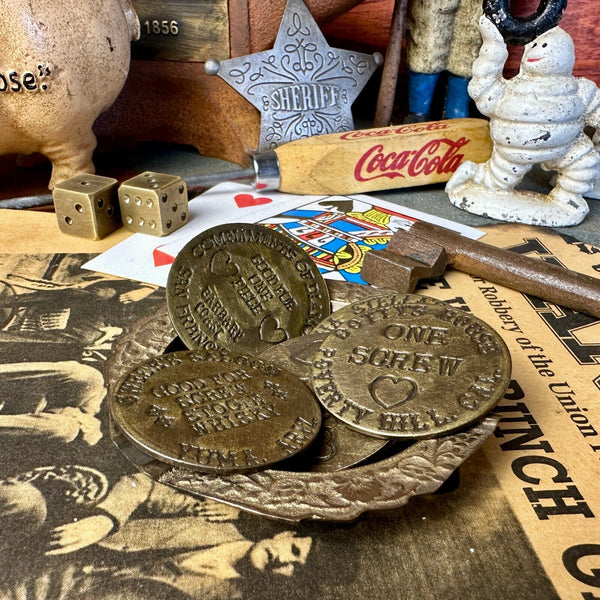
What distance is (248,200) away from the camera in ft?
6.41

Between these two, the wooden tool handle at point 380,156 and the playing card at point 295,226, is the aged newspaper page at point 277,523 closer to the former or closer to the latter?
the playing card at point 295,226

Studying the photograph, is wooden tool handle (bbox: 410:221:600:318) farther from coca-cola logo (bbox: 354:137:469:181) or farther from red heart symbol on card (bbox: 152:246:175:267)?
red heart symbol on card (bbox: 152:246:175:267)

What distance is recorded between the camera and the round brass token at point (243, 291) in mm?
1191

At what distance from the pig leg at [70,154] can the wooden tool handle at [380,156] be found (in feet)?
1.74

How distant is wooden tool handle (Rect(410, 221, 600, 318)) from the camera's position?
1409 mm

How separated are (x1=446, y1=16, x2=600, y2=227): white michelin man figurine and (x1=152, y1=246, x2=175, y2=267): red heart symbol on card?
83 centimetres

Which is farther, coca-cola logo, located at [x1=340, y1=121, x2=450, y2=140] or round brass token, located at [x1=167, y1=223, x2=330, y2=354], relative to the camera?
coca-cola logo, located at [x1=340, y1=121, x2=450, y2=140]

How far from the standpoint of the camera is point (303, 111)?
2137mm

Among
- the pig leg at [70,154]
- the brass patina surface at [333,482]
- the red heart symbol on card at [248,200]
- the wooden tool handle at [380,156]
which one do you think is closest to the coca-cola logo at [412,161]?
the wooden tool handle at [380,156]

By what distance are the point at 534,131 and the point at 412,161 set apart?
388 mm

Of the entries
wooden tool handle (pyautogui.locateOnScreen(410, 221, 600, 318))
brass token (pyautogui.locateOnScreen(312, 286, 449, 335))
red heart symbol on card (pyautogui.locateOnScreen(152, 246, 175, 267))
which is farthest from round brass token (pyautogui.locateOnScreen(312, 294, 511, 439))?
red heart symbol on card (pyautogui.locateOnScreen(152, 246, 175, 267))

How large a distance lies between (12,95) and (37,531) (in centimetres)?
116

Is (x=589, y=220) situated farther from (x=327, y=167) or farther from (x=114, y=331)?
(x=114, y=331)

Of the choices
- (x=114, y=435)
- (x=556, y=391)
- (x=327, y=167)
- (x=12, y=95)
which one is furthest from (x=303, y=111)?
(x=114, y=435)
